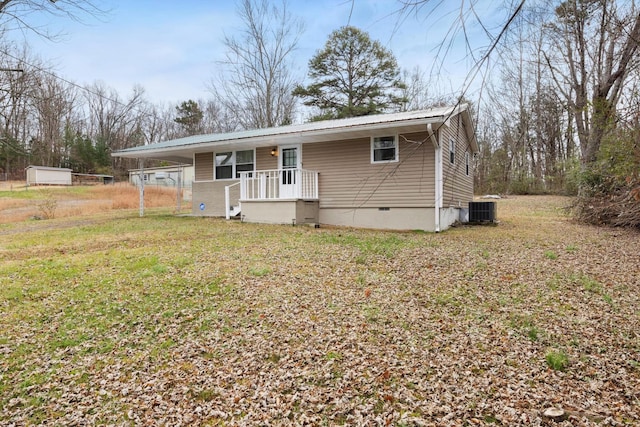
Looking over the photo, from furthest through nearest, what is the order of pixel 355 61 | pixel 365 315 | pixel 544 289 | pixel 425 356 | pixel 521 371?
1. pixel 355 61
2. pixel 544 289
3. pixel 365 315
4. pixel 425 356
5. pixel 521 371

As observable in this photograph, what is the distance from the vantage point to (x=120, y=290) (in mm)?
4363

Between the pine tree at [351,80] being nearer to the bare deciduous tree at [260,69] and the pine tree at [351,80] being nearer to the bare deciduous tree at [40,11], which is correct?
the bare deciduous tree at [260,69]

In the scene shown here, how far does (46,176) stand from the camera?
28.3m

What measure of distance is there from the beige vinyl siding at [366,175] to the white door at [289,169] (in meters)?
0.34

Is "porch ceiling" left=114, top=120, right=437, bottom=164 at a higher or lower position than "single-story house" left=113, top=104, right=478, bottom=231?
higher

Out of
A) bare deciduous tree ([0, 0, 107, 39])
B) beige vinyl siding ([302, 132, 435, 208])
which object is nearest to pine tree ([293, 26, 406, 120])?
beige vinyl siding ([302, 132, 435, 208])

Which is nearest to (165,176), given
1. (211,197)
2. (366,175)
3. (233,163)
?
(211,197)

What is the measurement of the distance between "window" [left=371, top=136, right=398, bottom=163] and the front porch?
6.47 ft

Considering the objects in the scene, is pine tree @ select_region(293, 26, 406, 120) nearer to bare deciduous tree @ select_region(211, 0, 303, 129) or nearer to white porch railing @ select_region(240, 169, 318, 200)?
bare deciduous tree @ select_region(211, 0, 303, 129)

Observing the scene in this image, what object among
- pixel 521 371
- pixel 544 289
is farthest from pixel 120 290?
pixel 544 289

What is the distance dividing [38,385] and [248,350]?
1.54 m

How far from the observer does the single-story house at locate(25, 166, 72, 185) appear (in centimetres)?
2758

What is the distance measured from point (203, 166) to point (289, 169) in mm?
4285

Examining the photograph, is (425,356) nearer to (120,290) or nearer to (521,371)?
(521,371)
